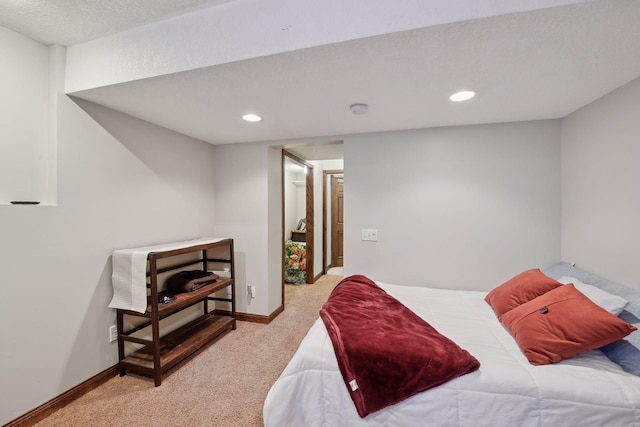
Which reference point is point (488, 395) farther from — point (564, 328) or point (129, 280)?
point (129, 280)

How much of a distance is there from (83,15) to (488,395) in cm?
288

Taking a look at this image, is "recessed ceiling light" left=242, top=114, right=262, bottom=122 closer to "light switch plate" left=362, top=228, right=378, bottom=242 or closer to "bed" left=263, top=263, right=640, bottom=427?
"light switch plate" left=362, top=228, right=378, bottom=242

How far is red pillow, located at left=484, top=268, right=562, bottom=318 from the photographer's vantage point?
1734 mm

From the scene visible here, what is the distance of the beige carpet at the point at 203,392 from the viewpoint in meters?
1.68

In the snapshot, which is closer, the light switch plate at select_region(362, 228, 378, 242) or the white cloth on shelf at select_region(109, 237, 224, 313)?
the white cloth on shelf at select_region(109, 237, 224, 313)

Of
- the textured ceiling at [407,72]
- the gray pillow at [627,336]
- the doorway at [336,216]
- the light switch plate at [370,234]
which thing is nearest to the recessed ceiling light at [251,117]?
the textured ceiling at [407,72]

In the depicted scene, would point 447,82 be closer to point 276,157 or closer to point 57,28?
point 276,157

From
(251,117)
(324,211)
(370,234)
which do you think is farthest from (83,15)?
(324,211)

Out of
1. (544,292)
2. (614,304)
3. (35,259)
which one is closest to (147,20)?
(35,259)

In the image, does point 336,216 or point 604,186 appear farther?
point 336,216

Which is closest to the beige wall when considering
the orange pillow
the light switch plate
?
the orange pillow

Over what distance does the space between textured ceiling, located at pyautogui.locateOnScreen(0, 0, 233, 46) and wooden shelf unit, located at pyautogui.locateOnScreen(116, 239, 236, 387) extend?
1.51 metres

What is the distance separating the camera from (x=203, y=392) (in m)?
1.94

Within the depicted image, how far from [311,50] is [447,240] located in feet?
6.86
